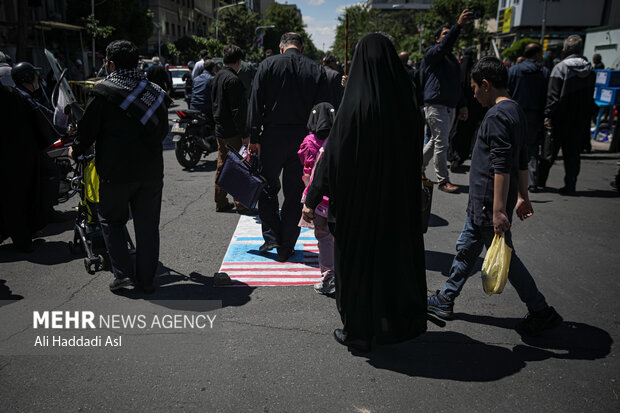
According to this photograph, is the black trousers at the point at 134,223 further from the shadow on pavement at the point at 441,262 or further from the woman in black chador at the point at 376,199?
the shadow on pavement at the point at 441,262

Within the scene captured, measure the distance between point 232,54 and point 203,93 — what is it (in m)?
2.80

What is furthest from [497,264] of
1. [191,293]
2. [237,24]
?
[237,24]

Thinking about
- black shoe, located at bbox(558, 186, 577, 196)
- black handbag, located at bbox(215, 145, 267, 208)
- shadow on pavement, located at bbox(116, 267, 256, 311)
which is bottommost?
shadow on pavement, located at bbox(116, 267, 256, 311)

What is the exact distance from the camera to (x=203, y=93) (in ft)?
29.4

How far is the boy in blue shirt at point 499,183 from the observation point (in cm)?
323

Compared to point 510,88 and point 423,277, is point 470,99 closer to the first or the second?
point 510,88

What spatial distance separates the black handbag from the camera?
194 inches

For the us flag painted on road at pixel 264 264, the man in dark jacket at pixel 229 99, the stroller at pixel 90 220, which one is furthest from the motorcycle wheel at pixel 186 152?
the stroller at pixel 90 220

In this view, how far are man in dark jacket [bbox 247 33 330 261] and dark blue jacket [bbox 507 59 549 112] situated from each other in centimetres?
408

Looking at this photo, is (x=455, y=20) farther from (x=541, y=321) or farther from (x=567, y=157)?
(x=541, y=321)

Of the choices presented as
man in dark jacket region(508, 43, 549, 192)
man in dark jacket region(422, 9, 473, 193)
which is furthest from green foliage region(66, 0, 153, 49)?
man in dark jacket region(508, 43, 549, 192)

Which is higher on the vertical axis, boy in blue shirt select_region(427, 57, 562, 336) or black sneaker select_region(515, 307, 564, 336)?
boy in blue shirt select_region(427, 57, 562, 336)

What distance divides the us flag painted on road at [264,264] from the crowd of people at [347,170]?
154 millimetres

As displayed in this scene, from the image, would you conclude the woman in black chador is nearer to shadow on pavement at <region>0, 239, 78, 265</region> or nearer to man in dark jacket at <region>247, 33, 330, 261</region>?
man in dark jacket at <region>247, 33, 330, 261</region>
